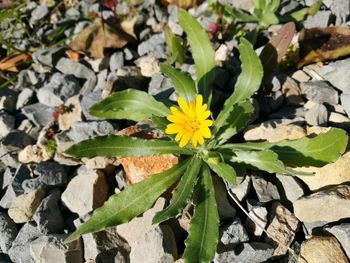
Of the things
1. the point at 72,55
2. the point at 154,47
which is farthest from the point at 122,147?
the point at 72,55

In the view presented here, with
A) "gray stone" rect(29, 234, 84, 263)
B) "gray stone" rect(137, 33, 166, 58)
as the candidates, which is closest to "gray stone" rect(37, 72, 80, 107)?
"gray stone" rect(137, 33, 166, 58)

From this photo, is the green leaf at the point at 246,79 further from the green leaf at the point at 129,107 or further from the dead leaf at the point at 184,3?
the dead leaf at the point at 184,3

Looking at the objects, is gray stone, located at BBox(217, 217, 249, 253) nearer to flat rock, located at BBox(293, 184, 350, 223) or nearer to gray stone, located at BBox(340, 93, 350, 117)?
flat rock, located at BBox(293, 184, 350, 223)

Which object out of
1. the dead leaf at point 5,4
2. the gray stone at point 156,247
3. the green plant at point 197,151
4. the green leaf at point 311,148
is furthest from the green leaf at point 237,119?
the dead leaf at point 5,4

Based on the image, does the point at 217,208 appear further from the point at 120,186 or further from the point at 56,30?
the point at 56,30

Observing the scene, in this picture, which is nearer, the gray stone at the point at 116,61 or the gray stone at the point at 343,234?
the gray stone at the point at 343,234

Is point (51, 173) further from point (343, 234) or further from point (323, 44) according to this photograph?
point (323, 44)
